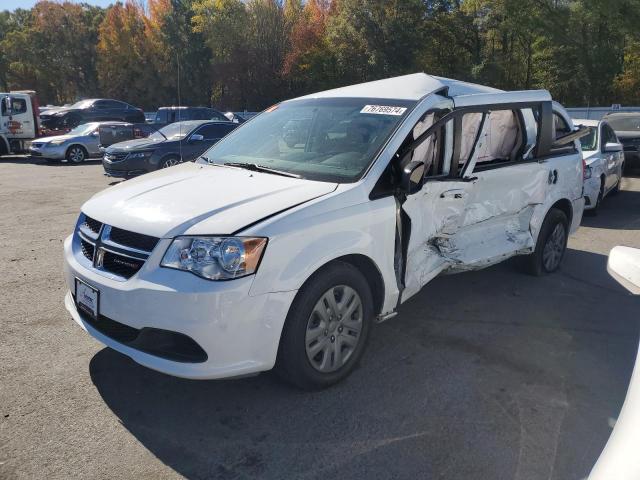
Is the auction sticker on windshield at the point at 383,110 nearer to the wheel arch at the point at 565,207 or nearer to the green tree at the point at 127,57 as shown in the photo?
the wheel arch at the point at 565,207

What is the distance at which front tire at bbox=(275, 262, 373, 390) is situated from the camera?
3133 millimetres

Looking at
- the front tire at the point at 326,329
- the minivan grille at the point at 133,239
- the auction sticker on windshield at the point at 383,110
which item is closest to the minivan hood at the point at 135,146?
the auction sticker on windshield at the point at 383,110

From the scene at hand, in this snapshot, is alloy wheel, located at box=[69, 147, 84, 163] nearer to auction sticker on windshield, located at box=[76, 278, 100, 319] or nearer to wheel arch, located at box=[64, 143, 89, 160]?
wheel arch, located at box=[64, 143, 89, 160]

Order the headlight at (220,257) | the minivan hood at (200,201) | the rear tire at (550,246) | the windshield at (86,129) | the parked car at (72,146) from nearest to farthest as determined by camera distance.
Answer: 1. the headlight at (220,257)
2. the minivan hood at (200,201)
3. the rear tire at (550,246)
4. the parked car at (72,146)
5. the windshield at (86,129)

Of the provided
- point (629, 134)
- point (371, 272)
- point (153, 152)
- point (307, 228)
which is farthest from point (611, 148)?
point (153, 152)

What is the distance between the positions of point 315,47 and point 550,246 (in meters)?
36.3

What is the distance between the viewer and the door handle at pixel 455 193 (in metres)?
4.14

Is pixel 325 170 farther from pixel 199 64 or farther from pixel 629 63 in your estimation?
pixel 199 64

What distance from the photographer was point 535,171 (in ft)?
16.9

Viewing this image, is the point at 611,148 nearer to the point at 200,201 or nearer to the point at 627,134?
the point at 627,134

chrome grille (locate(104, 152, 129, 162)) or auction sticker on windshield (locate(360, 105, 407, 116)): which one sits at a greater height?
auction sticker on windshield (locate(360, 105, 407, 116))

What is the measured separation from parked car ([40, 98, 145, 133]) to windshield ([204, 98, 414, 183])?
22250 mm

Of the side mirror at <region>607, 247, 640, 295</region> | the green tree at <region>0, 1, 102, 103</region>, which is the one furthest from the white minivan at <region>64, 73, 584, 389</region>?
the green tree at <region>0, 1, 102, 103</region>

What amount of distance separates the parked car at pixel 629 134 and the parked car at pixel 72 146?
551 inches
